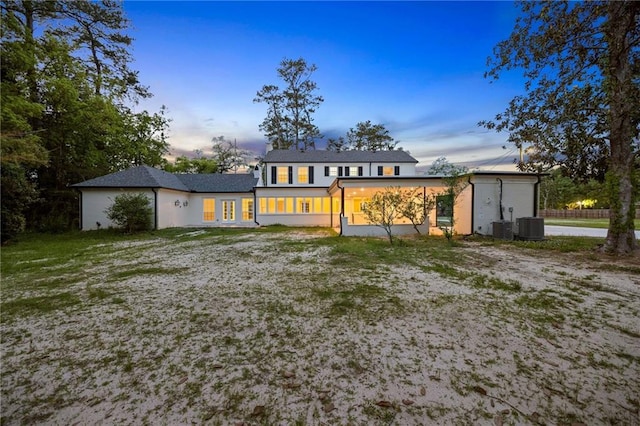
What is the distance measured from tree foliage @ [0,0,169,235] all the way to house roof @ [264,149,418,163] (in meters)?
11.4

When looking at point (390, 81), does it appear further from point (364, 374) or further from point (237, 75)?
point (364, 374)

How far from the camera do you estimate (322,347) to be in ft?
9.55

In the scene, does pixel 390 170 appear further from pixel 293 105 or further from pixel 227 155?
pixel 227 155

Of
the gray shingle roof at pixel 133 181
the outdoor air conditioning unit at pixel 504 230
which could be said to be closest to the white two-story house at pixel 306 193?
the gray shingle roof at pixel 133 181

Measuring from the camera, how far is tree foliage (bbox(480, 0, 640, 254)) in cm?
688

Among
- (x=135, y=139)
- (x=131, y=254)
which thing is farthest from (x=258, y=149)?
(x=131, y=254)

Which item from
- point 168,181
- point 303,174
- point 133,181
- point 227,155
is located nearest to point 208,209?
point 168,181

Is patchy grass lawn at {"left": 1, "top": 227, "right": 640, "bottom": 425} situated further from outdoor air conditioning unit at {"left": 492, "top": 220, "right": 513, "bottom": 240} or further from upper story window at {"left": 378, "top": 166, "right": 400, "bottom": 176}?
upper story window at {"left": 378, "top": 166, "right": 400, "bottom": 176}

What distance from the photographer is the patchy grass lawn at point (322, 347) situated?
2025 millimetres

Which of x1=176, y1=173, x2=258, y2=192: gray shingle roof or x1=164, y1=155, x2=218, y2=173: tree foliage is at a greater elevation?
x1=164, y1=155, x2=218, y2=173: tree foliage

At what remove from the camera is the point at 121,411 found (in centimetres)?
200

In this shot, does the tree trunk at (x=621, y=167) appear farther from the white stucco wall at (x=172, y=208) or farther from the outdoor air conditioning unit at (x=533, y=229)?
the white stucco wall at (x=172, y=208)

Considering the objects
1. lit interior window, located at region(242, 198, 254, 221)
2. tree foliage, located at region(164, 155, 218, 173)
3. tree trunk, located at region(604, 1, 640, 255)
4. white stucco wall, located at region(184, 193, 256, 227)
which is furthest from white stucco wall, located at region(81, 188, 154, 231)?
tree trunk, located at region(604, 1, 640, 255)

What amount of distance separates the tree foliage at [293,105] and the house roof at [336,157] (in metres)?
5.62
